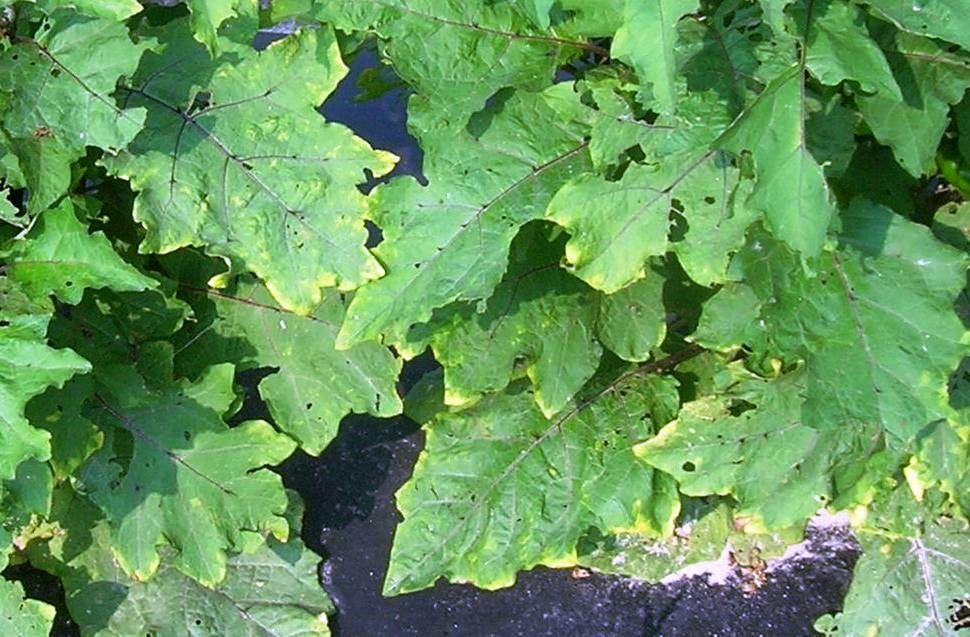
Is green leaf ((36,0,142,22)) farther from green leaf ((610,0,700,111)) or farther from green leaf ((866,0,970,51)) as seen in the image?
green leaf ((866,0,970,51))

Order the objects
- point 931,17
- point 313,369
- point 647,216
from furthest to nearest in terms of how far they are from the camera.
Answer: point 313,369 → point 647,216 → point 931,17

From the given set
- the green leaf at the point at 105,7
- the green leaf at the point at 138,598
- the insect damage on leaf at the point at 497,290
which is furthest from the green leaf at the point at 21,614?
the green leaf at the point at 105,7

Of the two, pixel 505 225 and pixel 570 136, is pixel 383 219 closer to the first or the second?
pixel 505 225

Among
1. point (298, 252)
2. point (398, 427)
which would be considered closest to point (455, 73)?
point (298, 252)

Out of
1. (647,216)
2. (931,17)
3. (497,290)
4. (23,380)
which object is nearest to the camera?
(931,17)

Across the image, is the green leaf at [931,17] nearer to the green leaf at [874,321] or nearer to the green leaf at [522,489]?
the green leaf at [874,321]

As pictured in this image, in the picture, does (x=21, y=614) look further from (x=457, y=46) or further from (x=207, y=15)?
(x=457, y=46)

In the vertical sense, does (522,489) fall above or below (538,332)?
below

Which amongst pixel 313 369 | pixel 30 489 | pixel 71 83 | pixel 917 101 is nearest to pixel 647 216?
pixel 917 101
